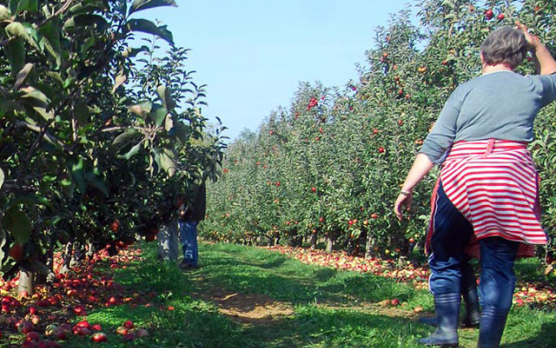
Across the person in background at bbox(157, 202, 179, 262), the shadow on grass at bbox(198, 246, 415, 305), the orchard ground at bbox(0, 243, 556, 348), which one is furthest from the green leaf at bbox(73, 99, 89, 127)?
the person in background at bbox(157, 202, 179, 262)

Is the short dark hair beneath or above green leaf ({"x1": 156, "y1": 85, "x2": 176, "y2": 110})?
above

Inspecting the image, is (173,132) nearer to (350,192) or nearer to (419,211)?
(419,211)

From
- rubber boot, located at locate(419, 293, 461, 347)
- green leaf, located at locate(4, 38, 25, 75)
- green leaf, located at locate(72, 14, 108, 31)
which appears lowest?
rubber boot, located at locate(419, 293, 461, 347)

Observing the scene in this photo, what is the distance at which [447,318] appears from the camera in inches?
126

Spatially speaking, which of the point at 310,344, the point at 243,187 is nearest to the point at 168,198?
the point at 310,344

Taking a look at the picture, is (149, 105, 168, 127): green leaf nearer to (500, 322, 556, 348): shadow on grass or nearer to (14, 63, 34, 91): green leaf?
(14, 63, 34, 91): green leaf

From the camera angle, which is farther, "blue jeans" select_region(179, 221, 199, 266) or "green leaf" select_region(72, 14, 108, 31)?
"blue jeans" select_region(179, 221, 199, 266)

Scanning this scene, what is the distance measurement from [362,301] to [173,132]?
4919mm

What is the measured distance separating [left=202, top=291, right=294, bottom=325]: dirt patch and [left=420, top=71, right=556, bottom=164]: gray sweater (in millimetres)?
2515

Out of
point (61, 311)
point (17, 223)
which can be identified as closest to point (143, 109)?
point (17, 223)

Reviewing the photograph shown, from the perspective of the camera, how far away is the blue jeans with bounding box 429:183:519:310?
2.88 metres

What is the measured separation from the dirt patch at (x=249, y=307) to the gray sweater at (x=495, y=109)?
8.25 ft

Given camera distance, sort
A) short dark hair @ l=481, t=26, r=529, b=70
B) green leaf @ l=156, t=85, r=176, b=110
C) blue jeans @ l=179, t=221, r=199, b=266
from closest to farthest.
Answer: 1. green leaf @ l=156, t=85, r=176, b=110
2. short dark hair @ l=481, t=26, r=529, b=70
3. blue jeans @ l=179, t=221, r=199, b=266

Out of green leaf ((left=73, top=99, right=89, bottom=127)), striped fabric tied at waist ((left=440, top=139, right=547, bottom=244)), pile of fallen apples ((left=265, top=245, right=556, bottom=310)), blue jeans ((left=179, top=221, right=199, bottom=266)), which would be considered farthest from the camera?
blue jeans ((left=179, top=221, right=199, bottom=266))
